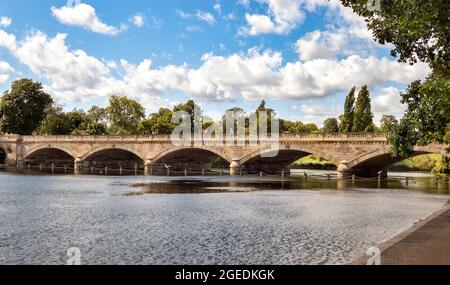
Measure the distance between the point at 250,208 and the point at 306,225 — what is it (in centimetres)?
662

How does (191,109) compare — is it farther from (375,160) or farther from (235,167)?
(375,160)

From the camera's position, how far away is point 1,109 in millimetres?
98375

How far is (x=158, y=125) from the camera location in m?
109

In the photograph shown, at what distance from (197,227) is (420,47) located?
12.7 meters

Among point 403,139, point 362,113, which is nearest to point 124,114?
point 362,113

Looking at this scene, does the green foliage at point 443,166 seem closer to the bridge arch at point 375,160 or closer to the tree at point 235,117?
the bridge arch at point 375,160

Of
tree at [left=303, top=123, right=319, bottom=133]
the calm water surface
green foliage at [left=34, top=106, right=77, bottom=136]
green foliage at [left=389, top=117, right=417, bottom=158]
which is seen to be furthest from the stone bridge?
tree at [left=303, top=123, right=319, bottom=133]

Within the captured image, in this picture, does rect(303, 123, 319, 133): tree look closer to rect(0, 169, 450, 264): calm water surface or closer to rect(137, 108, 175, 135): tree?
rect(137, 108, 175, 135): tree

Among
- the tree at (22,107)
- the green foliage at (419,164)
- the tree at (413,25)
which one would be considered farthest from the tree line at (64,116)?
the tree at (413,25)

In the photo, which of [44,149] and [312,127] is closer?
[44,149]

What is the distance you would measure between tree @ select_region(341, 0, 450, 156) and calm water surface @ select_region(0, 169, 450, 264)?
4.56m
